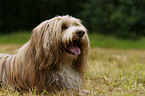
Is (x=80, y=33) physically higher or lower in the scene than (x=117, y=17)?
lower

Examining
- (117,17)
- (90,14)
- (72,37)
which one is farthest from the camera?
(90,14)

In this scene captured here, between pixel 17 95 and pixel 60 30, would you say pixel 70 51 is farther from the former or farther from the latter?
pixel 17 95

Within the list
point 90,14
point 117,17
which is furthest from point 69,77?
point 90,14

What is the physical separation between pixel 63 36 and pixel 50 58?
0.34m

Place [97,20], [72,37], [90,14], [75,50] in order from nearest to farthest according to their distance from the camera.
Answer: [72,37] → [75,50] → [97,20] → [90,14]

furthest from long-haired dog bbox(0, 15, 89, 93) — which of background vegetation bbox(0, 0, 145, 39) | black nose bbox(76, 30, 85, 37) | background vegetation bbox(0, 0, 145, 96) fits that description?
background vegetation bbox(0, 0, 145, 39)

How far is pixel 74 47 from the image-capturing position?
3.06 m

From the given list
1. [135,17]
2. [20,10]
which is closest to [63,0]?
[20,10]

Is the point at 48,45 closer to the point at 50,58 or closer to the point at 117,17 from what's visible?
the point at 50,58

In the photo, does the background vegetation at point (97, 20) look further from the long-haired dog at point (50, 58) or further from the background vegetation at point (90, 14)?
the long-haired dog at point (50, 58)

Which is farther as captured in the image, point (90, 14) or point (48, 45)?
point (90, 14)

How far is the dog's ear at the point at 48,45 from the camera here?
9.45 feet

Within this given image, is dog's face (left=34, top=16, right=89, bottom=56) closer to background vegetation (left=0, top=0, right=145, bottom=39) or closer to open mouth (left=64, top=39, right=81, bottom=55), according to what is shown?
open mouth (left=64, top=39, right=81, bottom=55)

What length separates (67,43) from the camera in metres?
2.89
